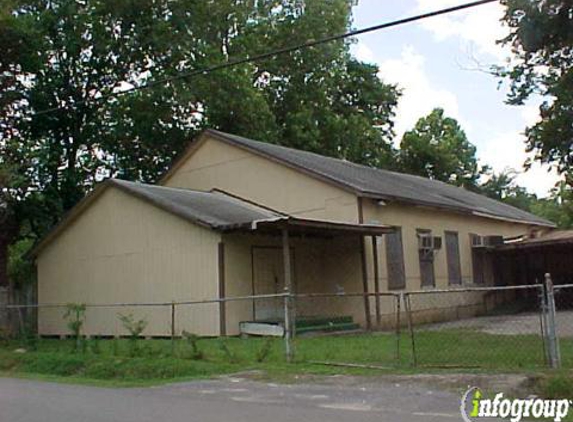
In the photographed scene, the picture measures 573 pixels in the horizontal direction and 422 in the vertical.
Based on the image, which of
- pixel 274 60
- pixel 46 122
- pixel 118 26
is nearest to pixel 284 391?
pixel 46 122

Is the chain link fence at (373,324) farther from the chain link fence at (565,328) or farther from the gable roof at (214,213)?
the gable roof at (214,213)

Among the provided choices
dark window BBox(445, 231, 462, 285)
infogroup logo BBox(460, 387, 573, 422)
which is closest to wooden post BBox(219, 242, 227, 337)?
dark window BBox(445, 231, 462, 285)

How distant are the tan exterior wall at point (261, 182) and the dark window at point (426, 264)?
368cm

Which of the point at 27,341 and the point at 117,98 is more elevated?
the point at 117,98

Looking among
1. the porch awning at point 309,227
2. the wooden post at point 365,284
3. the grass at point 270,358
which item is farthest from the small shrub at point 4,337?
the wooden post at point 365,284

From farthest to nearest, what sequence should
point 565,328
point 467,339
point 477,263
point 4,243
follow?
point 477,263 → point 4,243 → point 565,328 → point 467,339

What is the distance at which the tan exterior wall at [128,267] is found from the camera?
1933 centimetres

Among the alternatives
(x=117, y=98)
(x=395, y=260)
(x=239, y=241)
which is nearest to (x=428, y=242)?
(x=395, y=260)

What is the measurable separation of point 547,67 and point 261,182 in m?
9.62

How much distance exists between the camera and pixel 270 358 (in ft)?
43.5

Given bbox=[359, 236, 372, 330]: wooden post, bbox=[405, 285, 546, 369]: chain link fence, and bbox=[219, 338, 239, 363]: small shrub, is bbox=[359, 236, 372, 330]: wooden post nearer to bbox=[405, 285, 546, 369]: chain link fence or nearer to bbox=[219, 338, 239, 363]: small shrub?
bbox=[405, 285, 546, 369]: chain link fence

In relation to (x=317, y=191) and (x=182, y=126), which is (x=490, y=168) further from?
(x=317, y=191)

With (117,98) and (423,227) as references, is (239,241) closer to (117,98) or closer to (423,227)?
(423,227)

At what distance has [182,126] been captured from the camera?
32750 mm
